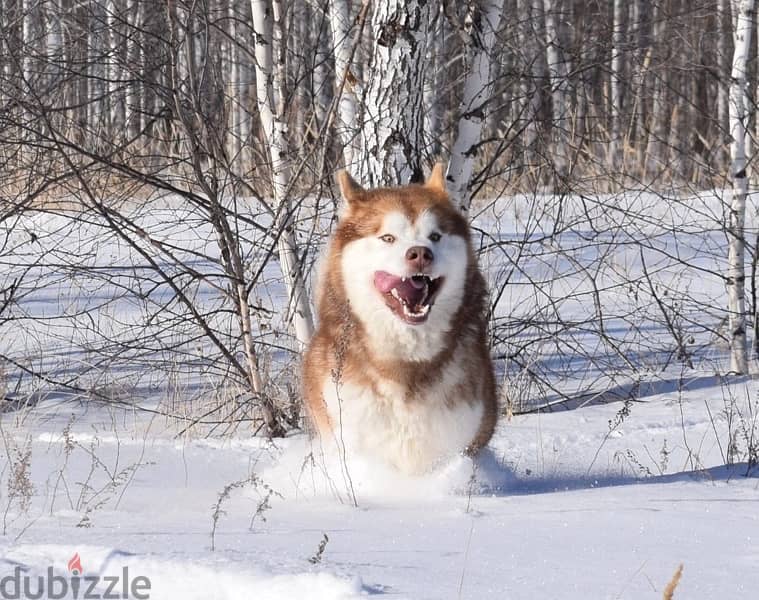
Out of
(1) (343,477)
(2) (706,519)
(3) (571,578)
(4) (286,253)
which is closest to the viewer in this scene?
(3) (571,578)

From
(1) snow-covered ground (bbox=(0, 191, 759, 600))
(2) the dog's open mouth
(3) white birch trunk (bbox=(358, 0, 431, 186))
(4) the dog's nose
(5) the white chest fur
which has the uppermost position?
(3) white birch trunk (bbox=(358, 0, 431, 186))

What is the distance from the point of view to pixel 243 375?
6973mm

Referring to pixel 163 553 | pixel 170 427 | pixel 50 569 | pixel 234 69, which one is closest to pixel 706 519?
pixel 163 553

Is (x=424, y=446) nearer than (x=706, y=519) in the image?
No

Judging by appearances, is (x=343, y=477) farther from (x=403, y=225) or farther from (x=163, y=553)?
(x=163, y=553)

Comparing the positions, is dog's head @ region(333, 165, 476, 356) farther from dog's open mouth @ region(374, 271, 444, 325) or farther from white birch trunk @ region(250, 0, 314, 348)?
white birch trunk @ region(250, 0, 314, 348)

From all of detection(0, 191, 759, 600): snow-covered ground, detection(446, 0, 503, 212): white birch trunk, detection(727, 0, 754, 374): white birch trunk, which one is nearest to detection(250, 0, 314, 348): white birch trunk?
detection(0, 191, 759, 600): snow-covered ground

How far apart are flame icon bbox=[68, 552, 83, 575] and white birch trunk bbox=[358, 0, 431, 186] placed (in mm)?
3391

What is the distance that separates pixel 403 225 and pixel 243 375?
257 centimetres

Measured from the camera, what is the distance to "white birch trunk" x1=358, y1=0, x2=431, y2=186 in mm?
6078

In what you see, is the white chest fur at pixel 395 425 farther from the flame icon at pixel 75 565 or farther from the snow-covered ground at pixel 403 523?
the flame icon at pixel 75 565

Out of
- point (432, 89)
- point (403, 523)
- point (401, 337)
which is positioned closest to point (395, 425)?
point (401, 337)

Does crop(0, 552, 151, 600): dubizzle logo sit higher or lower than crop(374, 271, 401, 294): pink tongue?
lower

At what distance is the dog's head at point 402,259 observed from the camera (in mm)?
4676
